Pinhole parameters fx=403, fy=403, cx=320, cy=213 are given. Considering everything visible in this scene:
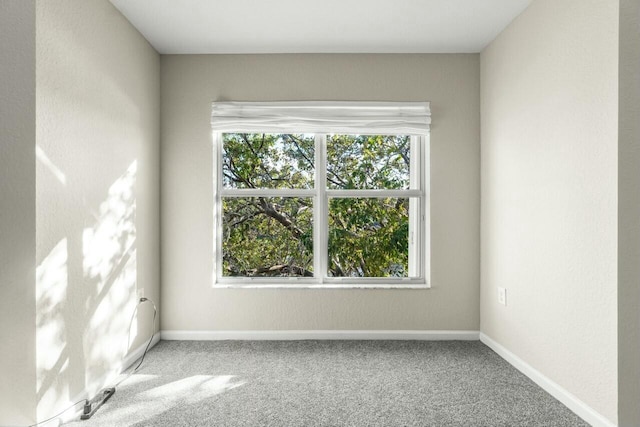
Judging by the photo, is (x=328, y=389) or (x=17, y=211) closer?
(x=17, y=211)

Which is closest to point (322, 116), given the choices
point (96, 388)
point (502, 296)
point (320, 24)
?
point (320, 24)

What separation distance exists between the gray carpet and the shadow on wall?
0.73 feet

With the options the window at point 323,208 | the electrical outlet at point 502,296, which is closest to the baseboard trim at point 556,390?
the electrical outlet at point 502,296

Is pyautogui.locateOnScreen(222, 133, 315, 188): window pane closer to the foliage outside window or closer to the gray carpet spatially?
the foliage outside window

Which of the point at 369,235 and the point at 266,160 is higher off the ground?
the point at 266,160

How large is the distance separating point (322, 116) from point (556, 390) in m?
2.48

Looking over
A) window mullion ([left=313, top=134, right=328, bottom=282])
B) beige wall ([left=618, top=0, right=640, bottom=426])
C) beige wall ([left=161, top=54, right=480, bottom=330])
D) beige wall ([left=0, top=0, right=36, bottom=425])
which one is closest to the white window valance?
beige wall ([left=161, top=54, right=480, bottom=330])

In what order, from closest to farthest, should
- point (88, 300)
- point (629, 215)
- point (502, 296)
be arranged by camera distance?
point (629, 215) < point (88, 300) < point (502, 296)

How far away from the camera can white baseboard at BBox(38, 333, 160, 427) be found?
2.02 meters

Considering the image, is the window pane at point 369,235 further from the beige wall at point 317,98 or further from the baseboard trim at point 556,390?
the baseboard trim at point 556,390

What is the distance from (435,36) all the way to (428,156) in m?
0.92

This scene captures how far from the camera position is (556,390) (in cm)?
232

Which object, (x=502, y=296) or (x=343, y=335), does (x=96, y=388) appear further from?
(x=502, y=296)

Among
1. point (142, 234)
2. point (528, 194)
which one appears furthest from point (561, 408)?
point (142, 234)
